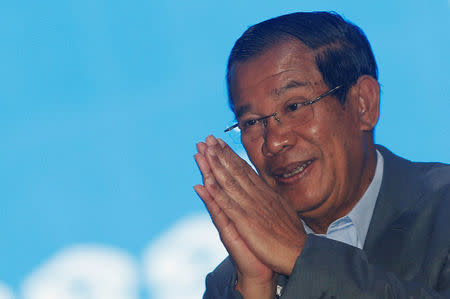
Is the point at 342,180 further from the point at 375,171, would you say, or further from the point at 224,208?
the point at 224,208

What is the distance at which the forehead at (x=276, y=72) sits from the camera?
64.4 inches

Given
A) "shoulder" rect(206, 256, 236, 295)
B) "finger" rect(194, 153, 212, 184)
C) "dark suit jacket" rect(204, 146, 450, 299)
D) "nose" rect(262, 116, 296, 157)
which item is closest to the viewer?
"dark suit jacket" rect(204, 146, 450, 299)

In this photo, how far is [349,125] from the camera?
1705 mm

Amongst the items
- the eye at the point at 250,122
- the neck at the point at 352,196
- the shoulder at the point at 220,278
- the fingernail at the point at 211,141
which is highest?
the eye at the point at 250,122

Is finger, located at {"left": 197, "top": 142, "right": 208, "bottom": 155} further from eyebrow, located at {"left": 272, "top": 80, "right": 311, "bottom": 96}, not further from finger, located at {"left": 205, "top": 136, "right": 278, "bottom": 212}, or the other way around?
eyebrow, located at {"left": 272, "top": 80, "right": 311, "bottom": 96}

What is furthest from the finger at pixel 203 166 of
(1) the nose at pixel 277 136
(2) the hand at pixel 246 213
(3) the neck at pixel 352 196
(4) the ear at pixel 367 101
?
(4) the ear at pixel 367 101

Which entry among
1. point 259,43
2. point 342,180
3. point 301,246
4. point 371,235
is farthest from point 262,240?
point 259,43

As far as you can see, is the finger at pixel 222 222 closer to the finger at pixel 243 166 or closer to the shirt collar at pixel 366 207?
the finger at pixel 243 166

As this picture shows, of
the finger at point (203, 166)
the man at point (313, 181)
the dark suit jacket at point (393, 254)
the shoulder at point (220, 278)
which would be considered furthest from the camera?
the shoulder at point (220, 278)

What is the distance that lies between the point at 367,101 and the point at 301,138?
0.28 meters

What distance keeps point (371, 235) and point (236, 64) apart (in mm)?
635

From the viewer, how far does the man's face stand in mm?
1624

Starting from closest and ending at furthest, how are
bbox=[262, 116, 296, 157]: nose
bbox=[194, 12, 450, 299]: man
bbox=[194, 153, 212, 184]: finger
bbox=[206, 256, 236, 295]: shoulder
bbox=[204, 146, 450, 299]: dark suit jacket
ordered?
1. bbox=[204, 146, 450, 299]: dark suit jacket
2. bbox=[194, 12, 450, 299]: man
3. bbox=[194, 153, 212, 184]: finger
4. bbox=[262, 116, 296, 157]: nose
5. bbox=[206, 256, 236, 295]: shoulder

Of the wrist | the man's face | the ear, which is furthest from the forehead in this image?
the wrist
